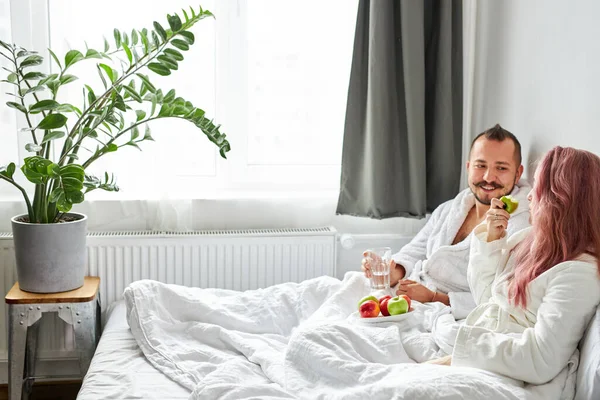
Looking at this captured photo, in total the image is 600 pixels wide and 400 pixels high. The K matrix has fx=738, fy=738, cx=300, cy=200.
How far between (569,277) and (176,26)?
166 centimetres

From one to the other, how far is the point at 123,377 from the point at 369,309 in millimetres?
816

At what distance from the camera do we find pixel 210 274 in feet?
10.8

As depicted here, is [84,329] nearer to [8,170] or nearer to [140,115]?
[8,170]

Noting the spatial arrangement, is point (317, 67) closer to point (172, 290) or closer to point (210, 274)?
point (210, 274)

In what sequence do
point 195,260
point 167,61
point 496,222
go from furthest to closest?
point 195,260 < point 167,61 < point 496,222

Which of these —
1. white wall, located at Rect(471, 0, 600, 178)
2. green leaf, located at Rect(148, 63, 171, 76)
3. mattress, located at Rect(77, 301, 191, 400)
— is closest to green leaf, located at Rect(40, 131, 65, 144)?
green leaf, located at Rect(148, 63, 171, 76)

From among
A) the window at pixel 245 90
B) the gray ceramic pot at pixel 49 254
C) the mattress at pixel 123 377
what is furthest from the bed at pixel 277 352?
the window at pixel 245 90

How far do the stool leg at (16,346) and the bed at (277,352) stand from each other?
33cm

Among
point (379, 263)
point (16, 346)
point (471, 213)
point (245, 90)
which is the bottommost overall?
point (16, 346)

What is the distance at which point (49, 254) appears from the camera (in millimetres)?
2734

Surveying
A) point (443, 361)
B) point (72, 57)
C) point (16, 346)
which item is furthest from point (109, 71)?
point (443, 361)

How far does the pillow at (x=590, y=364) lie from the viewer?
179 centimetres

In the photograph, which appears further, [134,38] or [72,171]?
[134,38]

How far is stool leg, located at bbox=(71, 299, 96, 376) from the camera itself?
9.16 feet
